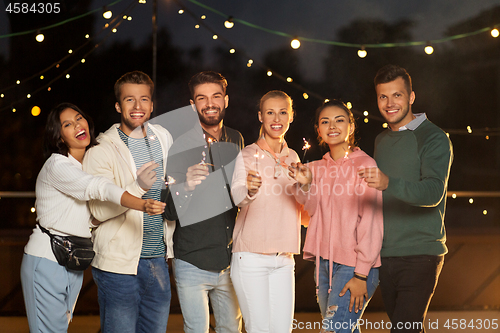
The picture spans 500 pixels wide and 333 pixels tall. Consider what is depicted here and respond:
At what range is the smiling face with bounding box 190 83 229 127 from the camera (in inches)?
74.2

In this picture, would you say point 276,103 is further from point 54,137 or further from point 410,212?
point 54,137

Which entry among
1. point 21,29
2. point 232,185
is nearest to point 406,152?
point 232,185

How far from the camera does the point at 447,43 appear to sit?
15.3ft

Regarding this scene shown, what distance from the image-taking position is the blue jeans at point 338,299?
1.71 meters

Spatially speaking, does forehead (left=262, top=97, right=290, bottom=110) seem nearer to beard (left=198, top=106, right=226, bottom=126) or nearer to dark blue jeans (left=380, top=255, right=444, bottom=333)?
beard (left=198, top=106, right=226, bottom=126)

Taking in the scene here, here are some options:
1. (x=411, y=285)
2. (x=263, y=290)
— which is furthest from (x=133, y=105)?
(x=411, y=285)

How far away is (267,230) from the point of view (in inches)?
69.9

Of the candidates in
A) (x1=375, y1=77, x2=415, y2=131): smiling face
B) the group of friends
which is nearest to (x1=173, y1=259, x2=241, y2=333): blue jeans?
the group of friends

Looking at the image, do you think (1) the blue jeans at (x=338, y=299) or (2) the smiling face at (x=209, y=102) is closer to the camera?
(1) the blue jeans at (x=338, y=299)

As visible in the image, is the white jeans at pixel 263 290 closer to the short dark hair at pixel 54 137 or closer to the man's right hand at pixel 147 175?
the man's right hand at pixel 147 175

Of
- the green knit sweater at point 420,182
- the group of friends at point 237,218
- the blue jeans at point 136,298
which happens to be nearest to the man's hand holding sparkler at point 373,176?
the group of friends at point 237,218

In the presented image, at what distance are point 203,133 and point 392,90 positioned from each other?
830mm

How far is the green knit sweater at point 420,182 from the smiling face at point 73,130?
129 centimetres

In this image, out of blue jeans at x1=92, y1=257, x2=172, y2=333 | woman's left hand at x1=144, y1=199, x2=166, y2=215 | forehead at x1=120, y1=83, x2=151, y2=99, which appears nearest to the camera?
woman's left hand at x1=144, y1=199, x2=166, y2=215
